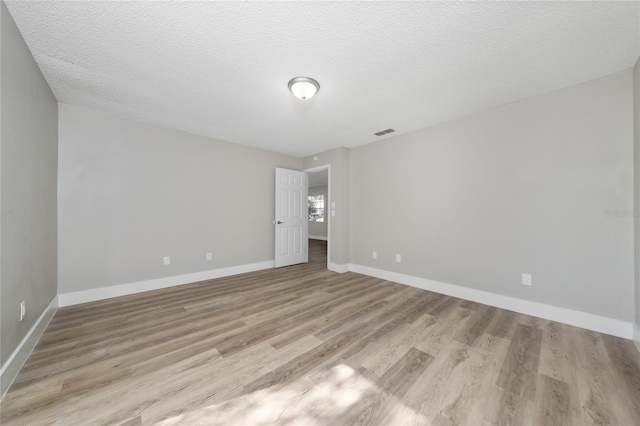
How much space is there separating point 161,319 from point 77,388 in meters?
0.98

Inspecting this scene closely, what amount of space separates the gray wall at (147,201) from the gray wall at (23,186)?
1.15ft

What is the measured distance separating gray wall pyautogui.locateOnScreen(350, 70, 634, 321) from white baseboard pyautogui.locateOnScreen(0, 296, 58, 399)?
4.01 metres

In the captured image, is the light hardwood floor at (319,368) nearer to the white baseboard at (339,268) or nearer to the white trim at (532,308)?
the white trim at (532,308)

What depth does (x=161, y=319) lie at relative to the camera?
7.93ft

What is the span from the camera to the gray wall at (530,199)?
7.13ft

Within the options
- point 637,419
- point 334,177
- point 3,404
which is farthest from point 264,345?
point 334,177

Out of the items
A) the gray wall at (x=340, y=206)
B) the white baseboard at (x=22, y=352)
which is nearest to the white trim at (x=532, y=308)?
the gray wall at (x=340, y=206)

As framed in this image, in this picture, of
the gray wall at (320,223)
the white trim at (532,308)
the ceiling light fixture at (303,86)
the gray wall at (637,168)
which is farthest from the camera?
the gray wall at (320,223)

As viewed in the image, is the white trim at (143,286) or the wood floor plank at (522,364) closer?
the wood floor plank at (522,364)

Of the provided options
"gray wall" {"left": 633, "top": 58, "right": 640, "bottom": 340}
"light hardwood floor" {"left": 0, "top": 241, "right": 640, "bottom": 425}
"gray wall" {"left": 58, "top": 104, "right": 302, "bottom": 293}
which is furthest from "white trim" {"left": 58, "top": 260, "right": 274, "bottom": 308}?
"gray wall" {"left": 633, "top": 58, "right": 640, "bottom": 340}

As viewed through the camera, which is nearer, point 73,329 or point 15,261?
point 15,261

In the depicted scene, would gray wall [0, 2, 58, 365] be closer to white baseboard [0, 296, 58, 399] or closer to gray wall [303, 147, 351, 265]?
white baseboard [0, 296, 58, 399]

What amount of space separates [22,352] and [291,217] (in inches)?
147

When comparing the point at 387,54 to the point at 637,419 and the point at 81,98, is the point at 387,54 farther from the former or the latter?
the point at 81,98
